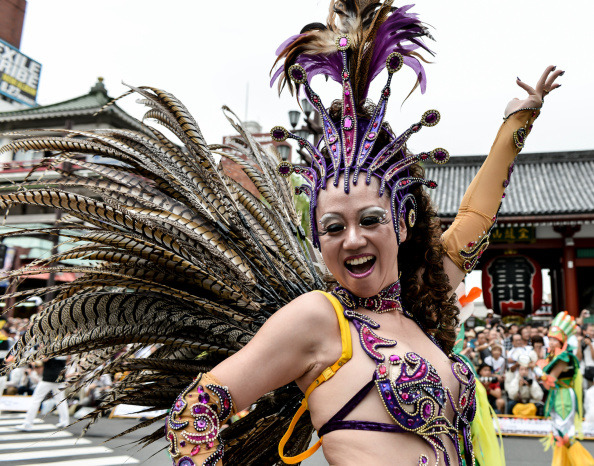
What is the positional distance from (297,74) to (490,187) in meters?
0.90

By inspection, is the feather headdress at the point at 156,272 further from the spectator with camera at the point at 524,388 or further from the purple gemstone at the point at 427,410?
the spectator with camera at the point at 524,388

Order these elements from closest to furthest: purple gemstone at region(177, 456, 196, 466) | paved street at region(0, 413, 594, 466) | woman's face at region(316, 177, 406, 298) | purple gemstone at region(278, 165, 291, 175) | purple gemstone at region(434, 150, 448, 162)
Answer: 1. purple gemstone at region(177, 456, 196, 466)
2. woman's face at region(316, 177, 406, 298)
3. purple gemstone at region(434, 150, 448, 162)
4. purple gemstone at region(278, 165, 291, 175)
5. paved street at region(0, 413, 594, 466)

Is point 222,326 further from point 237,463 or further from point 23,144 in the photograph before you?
point 23,144

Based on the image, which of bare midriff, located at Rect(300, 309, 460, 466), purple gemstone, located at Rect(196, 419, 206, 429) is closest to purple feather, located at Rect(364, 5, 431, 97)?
bare midriff, located at Rect(300, 309, 460, 466)

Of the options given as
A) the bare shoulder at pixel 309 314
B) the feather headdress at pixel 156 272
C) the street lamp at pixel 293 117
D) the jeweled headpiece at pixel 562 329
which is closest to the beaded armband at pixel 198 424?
the bare shoulder at pixel 309 314

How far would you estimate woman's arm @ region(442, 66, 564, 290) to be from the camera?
2.02 m

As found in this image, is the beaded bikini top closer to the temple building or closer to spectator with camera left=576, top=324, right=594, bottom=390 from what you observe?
spectator with camera left=576, top=324, right=594, bottom=390

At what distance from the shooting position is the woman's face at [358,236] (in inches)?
63.1

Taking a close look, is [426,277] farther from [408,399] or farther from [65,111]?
[65,111]

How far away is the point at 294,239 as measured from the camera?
2.20 metres

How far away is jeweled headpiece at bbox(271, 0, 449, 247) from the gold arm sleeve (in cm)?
33

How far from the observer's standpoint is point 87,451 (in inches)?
307

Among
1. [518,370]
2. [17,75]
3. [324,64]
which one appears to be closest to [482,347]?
[518,370]

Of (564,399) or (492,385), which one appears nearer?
(564,399)
